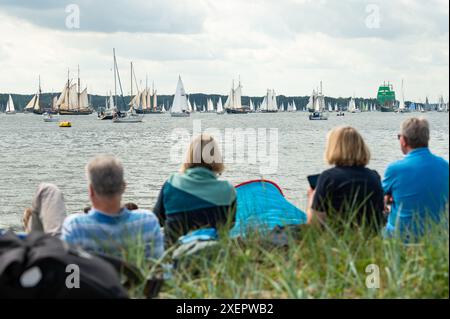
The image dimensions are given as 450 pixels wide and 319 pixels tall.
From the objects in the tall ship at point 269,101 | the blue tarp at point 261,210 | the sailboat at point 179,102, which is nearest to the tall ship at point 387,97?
the tall ship at point 269,101

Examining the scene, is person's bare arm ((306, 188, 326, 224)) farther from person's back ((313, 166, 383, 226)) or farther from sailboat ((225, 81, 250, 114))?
sailboat ((225, 81, 250, 114))

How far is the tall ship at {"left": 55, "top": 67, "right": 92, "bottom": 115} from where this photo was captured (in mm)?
104000

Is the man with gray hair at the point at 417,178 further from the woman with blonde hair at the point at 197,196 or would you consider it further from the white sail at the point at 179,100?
the white sail at the point at 179,100

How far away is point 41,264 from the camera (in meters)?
3.06

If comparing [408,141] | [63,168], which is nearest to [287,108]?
[63,168]

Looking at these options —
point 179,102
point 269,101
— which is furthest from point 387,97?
point 179,102

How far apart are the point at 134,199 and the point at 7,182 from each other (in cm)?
665

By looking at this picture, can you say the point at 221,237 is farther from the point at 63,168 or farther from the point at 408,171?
the point at 63,168

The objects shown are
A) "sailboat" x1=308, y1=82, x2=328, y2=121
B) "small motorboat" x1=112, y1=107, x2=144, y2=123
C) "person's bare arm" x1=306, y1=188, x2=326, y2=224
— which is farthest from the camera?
"sailboat" x1=308, y1=82, x2=328, y2=121

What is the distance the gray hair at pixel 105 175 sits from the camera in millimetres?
3979

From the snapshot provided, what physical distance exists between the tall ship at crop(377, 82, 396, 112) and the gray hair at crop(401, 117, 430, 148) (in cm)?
13929

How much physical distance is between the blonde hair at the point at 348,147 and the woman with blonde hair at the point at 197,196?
78 cm

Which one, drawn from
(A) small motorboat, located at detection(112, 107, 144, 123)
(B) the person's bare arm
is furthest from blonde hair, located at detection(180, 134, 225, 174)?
(A) small motorboat, located at detection(112, 107, 144, 123)

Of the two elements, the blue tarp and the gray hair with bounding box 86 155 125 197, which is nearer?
the gray hair with bounding box 86 155 125 197
